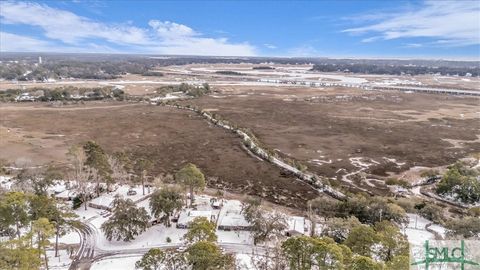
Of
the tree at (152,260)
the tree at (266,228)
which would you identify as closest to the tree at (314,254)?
the tree at (266,228)

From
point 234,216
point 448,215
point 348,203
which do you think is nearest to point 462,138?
point 448,215

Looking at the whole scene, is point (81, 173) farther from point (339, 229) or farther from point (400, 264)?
point (400, 264)

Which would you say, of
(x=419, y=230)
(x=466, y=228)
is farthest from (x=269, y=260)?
(x=466, y=228)

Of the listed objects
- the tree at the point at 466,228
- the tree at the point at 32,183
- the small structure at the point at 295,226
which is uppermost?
the tree at the point at 466,228

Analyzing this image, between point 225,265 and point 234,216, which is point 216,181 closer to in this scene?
point 234,216

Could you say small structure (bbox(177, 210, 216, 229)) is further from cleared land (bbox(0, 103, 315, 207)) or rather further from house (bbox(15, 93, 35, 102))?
house (bbox(15, 93, 35, 102))

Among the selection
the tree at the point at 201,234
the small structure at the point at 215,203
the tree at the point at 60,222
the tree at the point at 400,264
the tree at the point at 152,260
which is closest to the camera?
the tree at the point at 400,264

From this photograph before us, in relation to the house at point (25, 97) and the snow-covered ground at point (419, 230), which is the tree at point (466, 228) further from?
the house at point (25, 97)

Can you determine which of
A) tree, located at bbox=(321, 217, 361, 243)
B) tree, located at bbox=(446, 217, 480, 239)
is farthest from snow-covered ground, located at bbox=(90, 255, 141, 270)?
tree, located at bbox=(446, 217, 480, 239)
